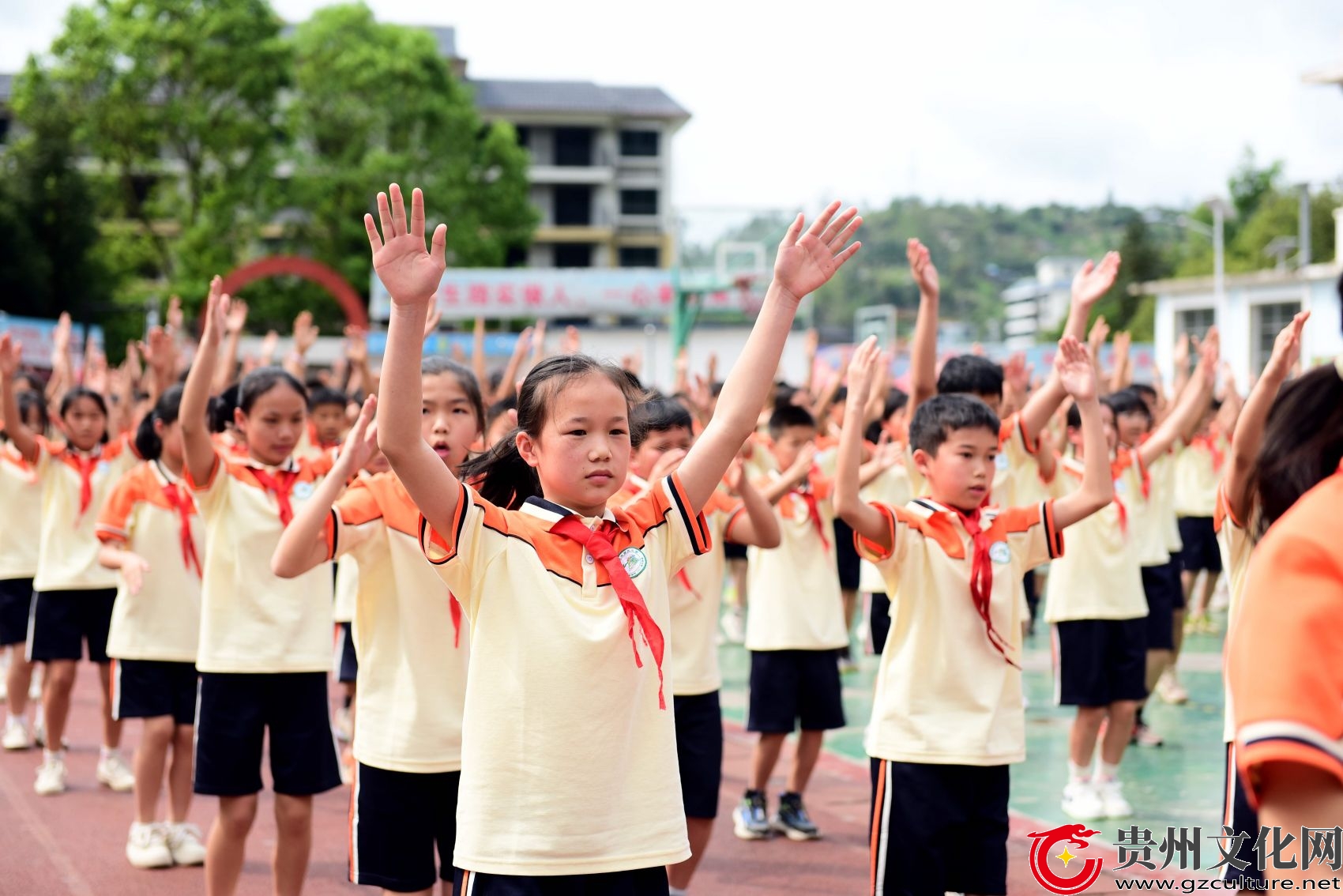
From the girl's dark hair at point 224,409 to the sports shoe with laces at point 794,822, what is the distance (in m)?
2.77

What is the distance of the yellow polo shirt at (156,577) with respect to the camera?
589 centimetres

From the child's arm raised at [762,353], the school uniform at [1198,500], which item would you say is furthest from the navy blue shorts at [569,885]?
the school uniform at [1198,500]

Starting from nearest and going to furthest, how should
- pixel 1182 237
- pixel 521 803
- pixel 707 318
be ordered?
pixel 521 803
pixel 707 318
pixel 1182 237

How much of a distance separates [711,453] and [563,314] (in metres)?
28.6

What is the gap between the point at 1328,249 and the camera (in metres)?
58.7

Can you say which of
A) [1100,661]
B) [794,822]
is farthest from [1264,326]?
[794,822]

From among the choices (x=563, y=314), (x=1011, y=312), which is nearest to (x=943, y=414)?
(x=563, y=314)

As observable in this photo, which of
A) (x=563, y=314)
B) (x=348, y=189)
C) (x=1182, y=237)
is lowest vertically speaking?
(x=563, y=314)

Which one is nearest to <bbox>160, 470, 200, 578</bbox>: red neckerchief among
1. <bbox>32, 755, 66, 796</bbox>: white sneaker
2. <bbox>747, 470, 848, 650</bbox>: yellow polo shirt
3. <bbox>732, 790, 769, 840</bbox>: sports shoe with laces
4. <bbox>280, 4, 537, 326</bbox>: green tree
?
<bbox>32, 755, 66, 796</bbox>: white sneaker

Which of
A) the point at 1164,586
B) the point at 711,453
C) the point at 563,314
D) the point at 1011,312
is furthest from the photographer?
the point at 1011,312

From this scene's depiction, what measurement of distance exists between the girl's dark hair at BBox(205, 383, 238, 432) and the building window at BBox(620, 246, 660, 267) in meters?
51.8

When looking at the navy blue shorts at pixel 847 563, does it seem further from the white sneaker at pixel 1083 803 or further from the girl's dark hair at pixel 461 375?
the girl's dark hair at pixel 461 375

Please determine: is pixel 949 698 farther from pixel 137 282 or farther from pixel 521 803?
pixel 137 282

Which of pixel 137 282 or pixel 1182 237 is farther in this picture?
pixel 1182 237
